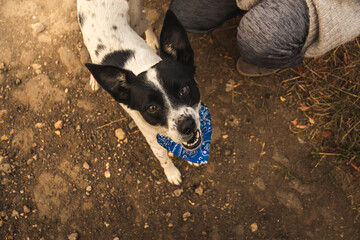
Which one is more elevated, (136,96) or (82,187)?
(136,96)

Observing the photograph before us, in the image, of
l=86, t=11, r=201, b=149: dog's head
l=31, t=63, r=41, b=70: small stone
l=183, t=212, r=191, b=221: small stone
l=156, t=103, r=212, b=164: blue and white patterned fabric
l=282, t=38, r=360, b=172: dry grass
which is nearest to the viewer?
l=86, t=11, r=201, b=149: dog's head

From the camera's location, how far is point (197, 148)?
8.29ft

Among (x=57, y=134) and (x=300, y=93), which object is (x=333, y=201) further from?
(x=57, y=134)

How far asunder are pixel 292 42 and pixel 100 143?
2.33 m

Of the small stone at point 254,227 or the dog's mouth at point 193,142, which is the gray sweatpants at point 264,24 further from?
the small stone at point 254,227

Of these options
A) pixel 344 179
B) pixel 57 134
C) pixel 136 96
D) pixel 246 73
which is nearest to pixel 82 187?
pixel 57 134

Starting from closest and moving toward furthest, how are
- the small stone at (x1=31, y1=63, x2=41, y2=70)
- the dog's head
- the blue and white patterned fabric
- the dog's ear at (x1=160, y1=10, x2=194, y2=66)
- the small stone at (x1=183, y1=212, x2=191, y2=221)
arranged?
the dog's ear at (x1=160, y1=10, x2=194, y2=66) → the dog's head → the blue and white patterned fabric → the small stone at (x1=183, y1=212, x2=191, y2=221) → the small stone at (x1=31, y1=63, x2=41, y2=70)

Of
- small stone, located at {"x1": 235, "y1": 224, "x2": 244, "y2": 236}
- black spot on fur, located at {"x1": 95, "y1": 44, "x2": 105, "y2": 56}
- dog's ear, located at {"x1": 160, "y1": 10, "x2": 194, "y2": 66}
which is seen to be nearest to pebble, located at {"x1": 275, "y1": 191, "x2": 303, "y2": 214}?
small stone, located at {"x1": 235, "y1": 224, "x2": 244, "y2": 236}

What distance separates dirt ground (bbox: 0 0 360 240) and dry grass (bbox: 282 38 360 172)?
0.50 feet

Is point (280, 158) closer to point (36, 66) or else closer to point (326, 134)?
point (326, 134)

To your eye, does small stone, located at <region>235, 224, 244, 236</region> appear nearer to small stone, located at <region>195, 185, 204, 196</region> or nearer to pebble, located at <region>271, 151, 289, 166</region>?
small stone, located at <region>195, 185, 204, 196</region>

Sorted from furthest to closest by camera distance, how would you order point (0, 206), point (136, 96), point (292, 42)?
point (0, 206) → point (292, 42) → point (136, 96)

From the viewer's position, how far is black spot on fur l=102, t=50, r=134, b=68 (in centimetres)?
233

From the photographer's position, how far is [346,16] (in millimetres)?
2088
